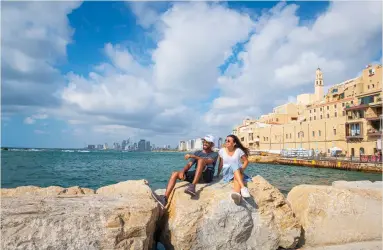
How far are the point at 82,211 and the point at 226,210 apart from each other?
2707 millimetres

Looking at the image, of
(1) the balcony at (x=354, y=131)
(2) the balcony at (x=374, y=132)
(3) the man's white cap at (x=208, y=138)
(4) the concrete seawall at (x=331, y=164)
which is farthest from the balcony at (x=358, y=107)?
(3) the man's white cap at (x=208, y=138)

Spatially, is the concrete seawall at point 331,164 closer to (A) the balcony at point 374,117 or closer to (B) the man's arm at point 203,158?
(A) the balcony at point 374,117

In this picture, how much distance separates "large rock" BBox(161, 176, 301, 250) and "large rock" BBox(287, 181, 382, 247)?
0.53 metres

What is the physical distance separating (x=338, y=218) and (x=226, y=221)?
2.77 meters

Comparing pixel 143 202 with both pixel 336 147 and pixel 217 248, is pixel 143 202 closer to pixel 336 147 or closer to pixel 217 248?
pixel 217 248

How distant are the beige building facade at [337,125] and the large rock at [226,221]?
46.1 metres

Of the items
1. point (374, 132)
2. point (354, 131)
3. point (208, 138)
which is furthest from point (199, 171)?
point (354, 131)

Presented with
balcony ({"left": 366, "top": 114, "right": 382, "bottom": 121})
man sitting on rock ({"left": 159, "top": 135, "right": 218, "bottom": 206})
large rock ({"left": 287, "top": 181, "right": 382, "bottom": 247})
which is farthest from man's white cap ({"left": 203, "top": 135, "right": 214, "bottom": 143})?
balcony ({"left": 366, "top": 114, "right": 382, "bottom": 121})

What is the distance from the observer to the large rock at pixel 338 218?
625cm

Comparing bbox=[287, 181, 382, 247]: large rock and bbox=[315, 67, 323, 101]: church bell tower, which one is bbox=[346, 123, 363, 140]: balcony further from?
bbox=[287, 181, 382, 247]: large rock

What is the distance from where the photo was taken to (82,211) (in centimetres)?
474

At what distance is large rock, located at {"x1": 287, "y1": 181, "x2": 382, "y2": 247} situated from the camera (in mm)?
6254

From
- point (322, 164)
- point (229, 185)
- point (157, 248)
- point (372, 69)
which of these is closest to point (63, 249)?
point (157, 248)

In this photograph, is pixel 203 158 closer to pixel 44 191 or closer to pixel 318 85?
pixel 44 191
